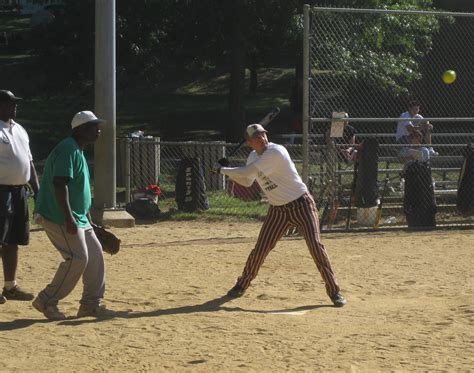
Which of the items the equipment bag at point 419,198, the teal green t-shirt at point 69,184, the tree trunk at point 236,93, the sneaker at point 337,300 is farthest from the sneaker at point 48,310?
the tree trunk at point 236,93

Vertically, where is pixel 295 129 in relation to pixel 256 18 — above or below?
below

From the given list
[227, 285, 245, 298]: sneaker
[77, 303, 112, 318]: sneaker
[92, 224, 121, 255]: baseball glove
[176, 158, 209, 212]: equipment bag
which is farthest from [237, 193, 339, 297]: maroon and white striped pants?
[176, 158, 209, 212]: equipment bag

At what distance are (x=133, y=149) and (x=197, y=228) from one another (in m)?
3.12

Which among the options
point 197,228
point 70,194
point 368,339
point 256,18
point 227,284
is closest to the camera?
point 368,339

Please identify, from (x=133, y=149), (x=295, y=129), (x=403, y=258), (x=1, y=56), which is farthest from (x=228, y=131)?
(x=1, y=56)

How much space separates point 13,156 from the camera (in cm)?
823

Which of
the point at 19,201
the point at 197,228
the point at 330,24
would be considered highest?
the point at 330,24

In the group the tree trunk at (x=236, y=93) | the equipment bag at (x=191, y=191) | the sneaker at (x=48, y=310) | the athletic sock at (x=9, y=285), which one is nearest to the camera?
the sneaker at (x=48, y=310)

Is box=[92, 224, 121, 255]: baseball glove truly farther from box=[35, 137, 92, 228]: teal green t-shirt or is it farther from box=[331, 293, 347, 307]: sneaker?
box=[331, 293, 347, 307]: sneaker

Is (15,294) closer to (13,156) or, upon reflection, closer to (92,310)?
(92,310)

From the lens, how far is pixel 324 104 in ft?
71.3

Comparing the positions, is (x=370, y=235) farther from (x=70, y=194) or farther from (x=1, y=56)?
(x=1, y=56)

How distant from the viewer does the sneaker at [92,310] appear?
774cm

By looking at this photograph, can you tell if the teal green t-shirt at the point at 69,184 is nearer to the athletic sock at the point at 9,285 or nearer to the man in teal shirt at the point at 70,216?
the man in teal shirt at the point at 70,216
